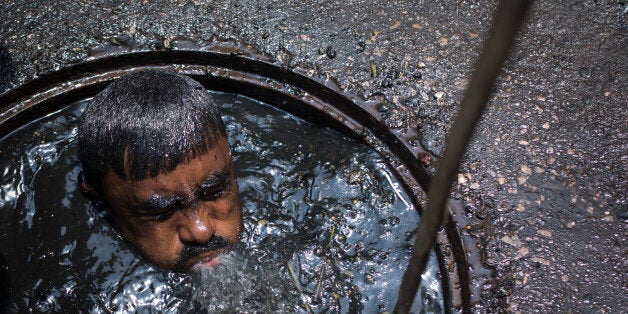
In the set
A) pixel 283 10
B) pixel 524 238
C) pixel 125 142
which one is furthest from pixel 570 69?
pixel 125 142

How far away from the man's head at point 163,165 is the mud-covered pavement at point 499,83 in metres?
0.92

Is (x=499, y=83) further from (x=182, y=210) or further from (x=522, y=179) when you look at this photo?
(x=182, y=210)

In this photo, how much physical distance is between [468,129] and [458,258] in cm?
146

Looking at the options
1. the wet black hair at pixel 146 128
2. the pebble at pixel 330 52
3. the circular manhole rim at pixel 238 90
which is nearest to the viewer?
the wet black hair at pixel 146 128

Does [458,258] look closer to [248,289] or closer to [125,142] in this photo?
[248,289]

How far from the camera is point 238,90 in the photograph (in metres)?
3.65

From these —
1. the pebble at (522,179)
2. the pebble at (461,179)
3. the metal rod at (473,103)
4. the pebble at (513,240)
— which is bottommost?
the metal rod at (473,103)

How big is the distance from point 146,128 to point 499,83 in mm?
1968

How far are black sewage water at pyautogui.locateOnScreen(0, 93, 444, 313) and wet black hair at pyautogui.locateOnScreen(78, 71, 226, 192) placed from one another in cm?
51

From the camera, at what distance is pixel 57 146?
344 cm

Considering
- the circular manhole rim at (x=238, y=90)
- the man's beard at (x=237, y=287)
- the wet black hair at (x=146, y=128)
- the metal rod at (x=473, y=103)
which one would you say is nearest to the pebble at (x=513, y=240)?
the circular manhole rim at (x=238, y=90)

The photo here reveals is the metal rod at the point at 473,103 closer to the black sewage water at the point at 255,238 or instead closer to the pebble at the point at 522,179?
the black sewage water at the point at 255,238

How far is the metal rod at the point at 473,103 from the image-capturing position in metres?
1.29

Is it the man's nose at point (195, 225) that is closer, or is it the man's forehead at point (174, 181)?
the man's forehead at point (174, 181)
